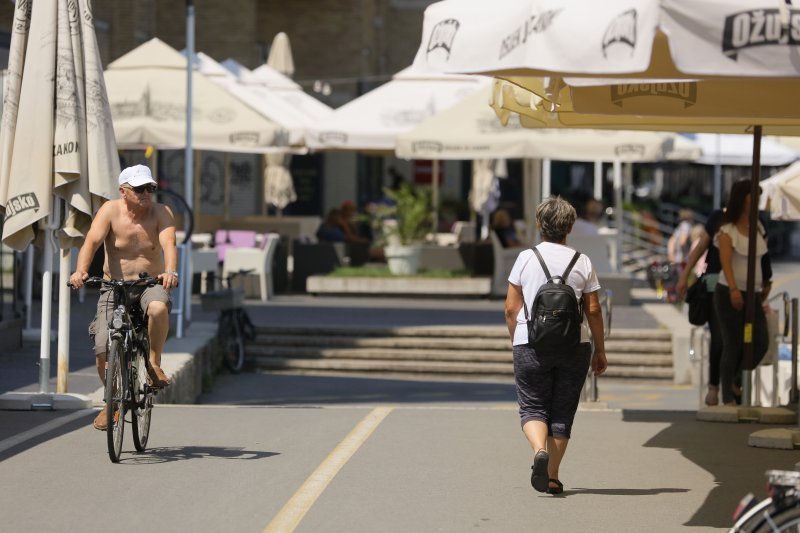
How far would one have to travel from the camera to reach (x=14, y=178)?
10500mm

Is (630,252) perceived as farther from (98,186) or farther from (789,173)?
(98,186)

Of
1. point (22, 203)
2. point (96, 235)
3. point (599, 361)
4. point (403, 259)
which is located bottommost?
point (403, 259)

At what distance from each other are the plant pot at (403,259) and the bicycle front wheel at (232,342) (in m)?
6.63

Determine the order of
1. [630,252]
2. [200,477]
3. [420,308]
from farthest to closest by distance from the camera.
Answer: [630,252] → [420,308] → [200,477]

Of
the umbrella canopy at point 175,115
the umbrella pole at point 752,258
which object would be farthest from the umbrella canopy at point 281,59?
the umbrella pole at point 752,258

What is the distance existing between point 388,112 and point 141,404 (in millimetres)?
15263

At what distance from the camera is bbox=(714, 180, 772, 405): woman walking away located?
11.2 m

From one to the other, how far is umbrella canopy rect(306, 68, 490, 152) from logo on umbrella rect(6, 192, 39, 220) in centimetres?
1192

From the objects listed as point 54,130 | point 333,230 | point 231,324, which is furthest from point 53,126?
point 333,230

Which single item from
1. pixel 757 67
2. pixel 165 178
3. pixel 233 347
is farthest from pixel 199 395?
pixel 165 178

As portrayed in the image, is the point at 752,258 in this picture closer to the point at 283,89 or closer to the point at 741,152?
the point at 283,89

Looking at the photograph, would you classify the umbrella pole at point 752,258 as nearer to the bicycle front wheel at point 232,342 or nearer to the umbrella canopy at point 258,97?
the bicycle front wheel at point 232,342

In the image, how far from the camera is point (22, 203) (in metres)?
10.5

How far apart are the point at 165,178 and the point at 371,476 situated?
26601 mm
